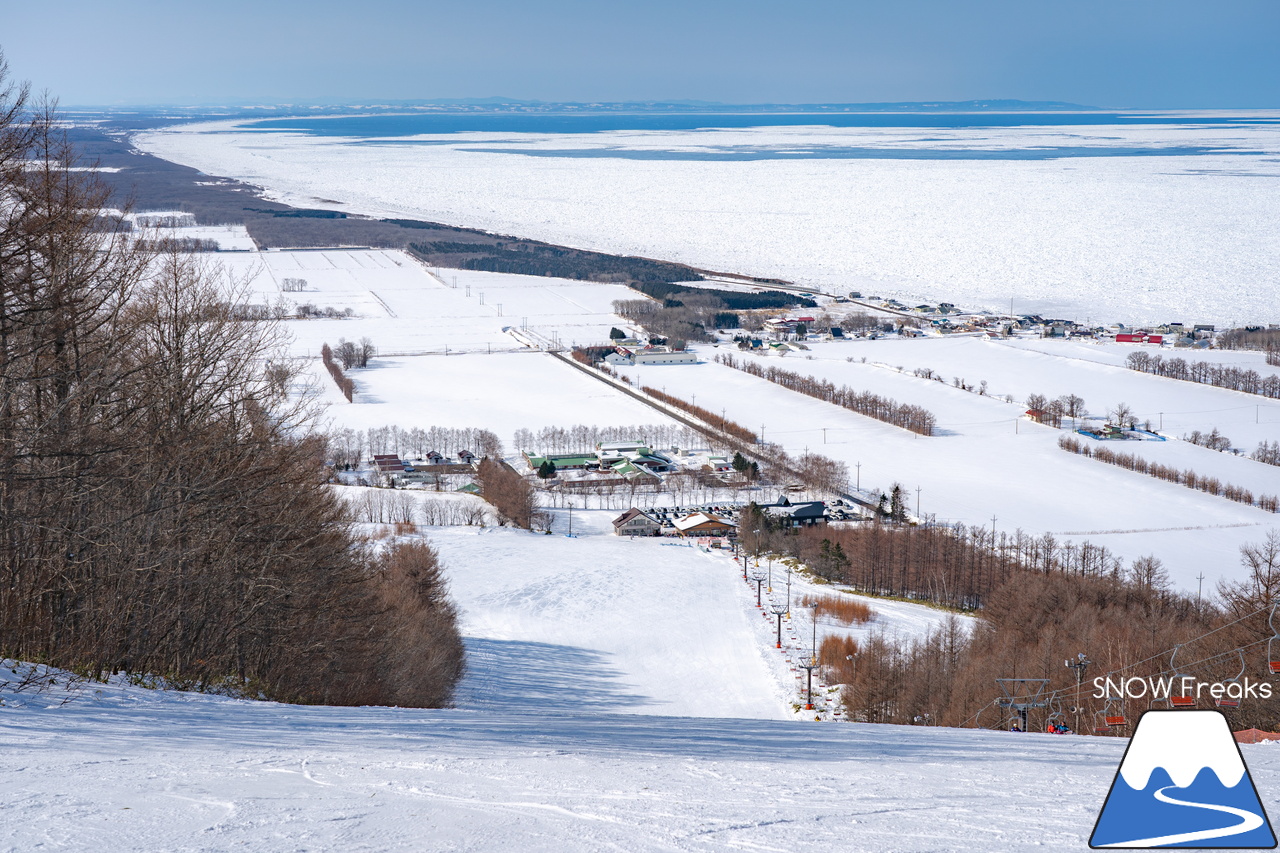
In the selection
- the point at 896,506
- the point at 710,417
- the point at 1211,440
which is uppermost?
the point at 1211,440

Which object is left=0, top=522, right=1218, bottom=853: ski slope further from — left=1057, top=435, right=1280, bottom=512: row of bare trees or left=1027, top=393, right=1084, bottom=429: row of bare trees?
left=1027, top=393, right=1084, bottom=429: row of bare trees

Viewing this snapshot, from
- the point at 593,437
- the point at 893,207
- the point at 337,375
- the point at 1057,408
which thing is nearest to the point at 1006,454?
the point at 1057,408

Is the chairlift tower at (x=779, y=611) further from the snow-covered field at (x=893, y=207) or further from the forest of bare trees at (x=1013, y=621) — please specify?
the snow-covered field at (x=893, y=207)

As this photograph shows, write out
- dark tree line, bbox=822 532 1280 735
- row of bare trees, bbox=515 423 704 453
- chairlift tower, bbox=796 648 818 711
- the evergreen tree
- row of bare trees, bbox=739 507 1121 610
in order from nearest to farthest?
dark tree line, bbox=822 532 1280 735 < chairlift tower, bbox=796 648 818 711 < row of bare trees, bbox=739 507 1121 610 < the evergreen tree < row of bare trees, bbox=515 423 704 453

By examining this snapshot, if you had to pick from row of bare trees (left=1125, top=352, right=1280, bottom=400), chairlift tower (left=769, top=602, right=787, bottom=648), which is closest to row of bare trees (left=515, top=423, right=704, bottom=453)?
chairlift tower (left=769, top=602, right=787, bottom=648)

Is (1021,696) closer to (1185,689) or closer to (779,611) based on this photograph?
(1185,689)

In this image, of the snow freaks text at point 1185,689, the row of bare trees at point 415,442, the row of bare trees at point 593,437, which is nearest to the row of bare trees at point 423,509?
the row of bare trees at point 415,442
